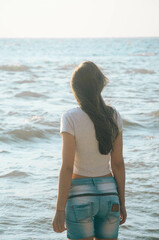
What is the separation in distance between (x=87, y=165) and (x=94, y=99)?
0.39m

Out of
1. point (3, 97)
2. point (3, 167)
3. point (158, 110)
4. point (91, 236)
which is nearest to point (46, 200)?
point (3, 167)

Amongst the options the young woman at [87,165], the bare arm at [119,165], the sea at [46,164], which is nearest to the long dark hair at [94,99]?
the young woman at [87,165]

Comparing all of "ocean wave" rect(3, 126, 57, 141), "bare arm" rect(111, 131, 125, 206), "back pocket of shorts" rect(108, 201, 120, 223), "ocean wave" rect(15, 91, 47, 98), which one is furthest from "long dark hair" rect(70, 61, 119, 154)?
"ocean wave" rect(15, 91, 47, 98)

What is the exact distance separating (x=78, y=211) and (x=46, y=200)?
2.86 m

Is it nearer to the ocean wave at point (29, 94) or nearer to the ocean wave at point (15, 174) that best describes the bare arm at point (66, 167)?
the ocean wave at point (15, 174)

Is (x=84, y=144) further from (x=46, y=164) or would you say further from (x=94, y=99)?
(x=46, y=164)

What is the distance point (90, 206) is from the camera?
8.41ft

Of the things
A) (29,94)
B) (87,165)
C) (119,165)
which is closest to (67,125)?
(87,165)

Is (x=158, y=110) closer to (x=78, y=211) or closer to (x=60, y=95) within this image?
(x=60, y=95)

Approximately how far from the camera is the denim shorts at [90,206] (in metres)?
2.56

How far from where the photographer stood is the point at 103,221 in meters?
2.66

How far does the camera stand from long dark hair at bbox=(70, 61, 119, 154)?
102 inches

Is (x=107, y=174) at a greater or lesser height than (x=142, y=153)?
greater

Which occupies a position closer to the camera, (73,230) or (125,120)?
(73,230)
